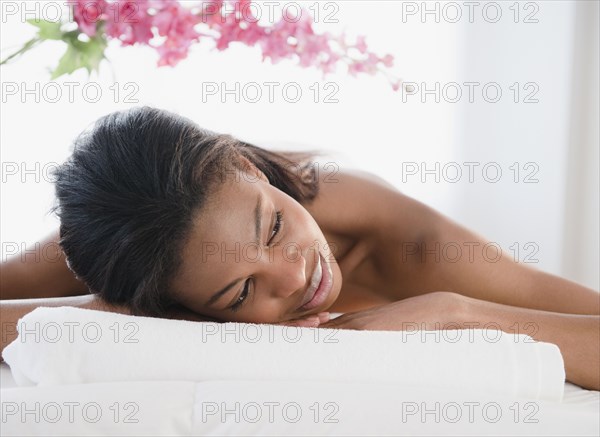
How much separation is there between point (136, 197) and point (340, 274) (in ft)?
1.22

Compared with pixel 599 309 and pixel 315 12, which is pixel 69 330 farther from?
pixel 315 12

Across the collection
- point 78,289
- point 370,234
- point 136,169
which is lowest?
point 78,289

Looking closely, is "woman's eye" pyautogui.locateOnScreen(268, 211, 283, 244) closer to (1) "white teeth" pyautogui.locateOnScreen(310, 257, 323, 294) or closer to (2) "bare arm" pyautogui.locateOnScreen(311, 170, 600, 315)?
(1) "white teeth" pyautogui.locateOnScreen(310, 257, 323, 294)

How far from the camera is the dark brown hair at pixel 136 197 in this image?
1.08 meters

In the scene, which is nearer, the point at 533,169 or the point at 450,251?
the point at 450,251

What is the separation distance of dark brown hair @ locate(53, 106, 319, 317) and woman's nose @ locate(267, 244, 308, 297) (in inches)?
4.9

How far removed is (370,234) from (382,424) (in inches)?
28.5

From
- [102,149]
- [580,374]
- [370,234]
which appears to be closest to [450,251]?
[370,234]

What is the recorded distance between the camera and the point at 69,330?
968 millimetres

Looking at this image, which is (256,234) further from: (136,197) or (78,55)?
(78,55)

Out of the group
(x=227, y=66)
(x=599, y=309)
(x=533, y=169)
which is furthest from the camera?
(x=533, y=169)

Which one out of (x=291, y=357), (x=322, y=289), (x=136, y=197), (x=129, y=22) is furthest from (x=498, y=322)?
(x=129, y=22)

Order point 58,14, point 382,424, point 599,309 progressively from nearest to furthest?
point 382,424 → point 599,309 → point 58,14

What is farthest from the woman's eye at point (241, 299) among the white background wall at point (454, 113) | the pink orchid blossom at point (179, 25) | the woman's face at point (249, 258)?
the white background wall at point (454, 113)
